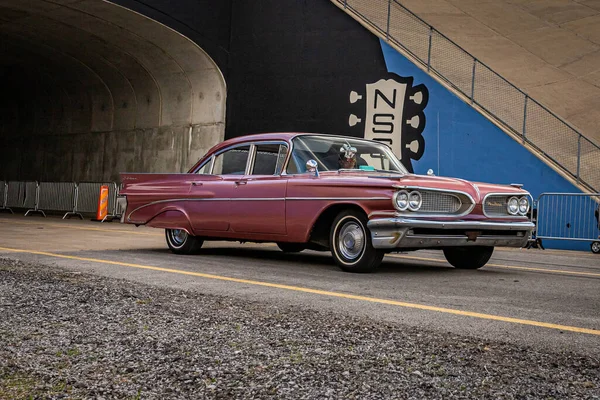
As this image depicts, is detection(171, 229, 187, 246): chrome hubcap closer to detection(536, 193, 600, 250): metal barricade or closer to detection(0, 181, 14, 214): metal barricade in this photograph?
detection(536, 193, 600, 250): metal barricade

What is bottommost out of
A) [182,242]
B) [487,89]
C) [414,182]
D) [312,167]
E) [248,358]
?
[248,358]

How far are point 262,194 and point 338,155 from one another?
103cm

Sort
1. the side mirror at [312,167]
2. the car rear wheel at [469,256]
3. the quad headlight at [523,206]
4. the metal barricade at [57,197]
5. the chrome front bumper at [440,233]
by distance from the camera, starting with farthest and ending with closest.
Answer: the metal barricade at [57,197]
the car rear wheel at [469,256]
the quad headlight at [523,206]
the side mirror at [312,167]
the chrome front bumper at [440,233]

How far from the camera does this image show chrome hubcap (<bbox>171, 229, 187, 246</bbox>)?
10.3 metres

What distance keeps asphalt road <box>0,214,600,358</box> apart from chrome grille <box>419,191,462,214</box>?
721 millimetres

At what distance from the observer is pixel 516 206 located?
8.55 m

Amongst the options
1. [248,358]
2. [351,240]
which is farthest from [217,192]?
[248,358]

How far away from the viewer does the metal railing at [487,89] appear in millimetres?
17359

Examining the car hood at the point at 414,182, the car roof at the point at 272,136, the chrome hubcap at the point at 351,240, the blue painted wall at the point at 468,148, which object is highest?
the blue painted wall at the point at 468,148

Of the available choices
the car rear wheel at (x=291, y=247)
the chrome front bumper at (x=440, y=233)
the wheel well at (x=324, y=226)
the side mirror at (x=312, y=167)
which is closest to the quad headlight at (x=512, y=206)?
the chrome front bumper at (x=440, y=233)

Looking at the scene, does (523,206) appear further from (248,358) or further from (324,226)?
(248,358)

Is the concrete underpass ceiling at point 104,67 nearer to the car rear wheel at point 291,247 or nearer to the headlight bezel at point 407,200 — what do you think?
the car rear wheel at point 291,247

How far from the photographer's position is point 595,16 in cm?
2695

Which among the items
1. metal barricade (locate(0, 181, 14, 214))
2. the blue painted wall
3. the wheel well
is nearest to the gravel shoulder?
the wheel well
